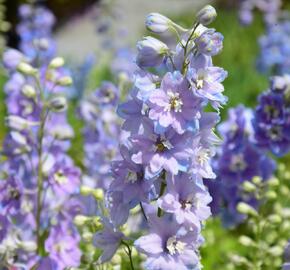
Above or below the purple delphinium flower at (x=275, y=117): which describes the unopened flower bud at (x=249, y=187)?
below

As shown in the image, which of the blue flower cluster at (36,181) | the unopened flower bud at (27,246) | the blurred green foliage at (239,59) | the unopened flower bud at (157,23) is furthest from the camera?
the blurred green foliage at (239,59)

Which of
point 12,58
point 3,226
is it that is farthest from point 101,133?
point 3,226

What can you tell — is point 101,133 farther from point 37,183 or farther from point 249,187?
point 249,187

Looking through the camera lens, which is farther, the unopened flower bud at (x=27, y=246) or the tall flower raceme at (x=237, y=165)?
the tall flower raceme at (x=237, y=165)

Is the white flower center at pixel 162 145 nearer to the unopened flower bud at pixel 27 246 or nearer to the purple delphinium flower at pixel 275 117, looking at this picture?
the unopened flower bud at pixel 27 246

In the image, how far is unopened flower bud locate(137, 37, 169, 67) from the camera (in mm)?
1883

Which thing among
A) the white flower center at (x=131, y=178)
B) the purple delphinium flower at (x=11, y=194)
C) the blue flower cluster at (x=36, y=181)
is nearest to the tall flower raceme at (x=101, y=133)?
the blue flower cluster at (x=36, y=181)

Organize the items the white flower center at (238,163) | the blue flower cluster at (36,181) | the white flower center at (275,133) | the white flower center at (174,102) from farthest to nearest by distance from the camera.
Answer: the white flower center at (238,163) → the white flower center at (275,133) → the blue flower cluster at (36,181) → the white flower center at (174,102)

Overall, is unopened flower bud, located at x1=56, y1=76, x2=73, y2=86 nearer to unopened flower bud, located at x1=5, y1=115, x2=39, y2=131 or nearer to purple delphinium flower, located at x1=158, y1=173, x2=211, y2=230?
unopened flower bud, located at x1=5, y1=115, x2=39, y2=131

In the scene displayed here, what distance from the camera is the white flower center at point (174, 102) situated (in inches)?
71.9

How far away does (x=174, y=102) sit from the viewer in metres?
1.85

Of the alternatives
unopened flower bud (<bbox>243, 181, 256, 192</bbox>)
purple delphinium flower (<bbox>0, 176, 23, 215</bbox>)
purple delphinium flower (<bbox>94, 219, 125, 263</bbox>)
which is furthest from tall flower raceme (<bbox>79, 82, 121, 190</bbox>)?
purple delphinium flower (<bbox>94, 219, 125, 263</bbox>)

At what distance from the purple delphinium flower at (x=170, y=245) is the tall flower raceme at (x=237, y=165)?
1.27m

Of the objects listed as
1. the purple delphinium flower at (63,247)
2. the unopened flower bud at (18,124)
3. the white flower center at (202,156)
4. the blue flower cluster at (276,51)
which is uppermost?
the white flower center at (202,156)
